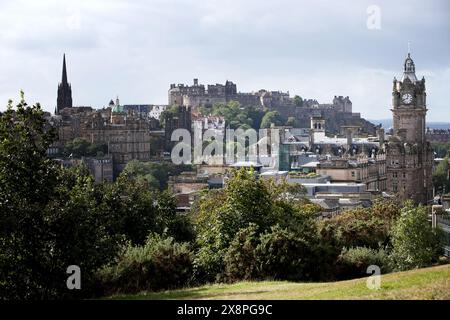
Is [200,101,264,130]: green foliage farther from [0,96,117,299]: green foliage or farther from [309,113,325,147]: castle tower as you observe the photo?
[0,96,117,299]: green foliage

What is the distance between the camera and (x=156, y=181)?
107188mm

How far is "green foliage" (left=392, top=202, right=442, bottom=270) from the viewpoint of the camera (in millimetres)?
36812

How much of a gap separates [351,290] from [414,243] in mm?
17960

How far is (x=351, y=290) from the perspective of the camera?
66.6 feet

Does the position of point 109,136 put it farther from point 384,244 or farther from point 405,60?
point 384,244

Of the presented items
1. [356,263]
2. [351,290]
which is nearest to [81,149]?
[356,263]

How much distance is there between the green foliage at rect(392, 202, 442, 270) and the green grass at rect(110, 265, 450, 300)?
11969mm

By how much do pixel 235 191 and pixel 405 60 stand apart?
2870 inches

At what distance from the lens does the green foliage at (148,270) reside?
1121 inches

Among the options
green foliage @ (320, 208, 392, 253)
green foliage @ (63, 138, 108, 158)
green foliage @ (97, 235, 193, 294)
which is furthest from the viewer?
green foliage @ (63, 138, 108, 158)

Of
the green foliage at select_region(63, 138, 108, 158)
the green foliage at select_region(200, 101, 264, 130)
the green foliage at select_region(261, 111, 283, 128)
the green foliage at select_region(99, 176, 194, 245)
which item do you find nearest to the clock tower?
A: the green foliage at select_region(63, 138, 108, 158)

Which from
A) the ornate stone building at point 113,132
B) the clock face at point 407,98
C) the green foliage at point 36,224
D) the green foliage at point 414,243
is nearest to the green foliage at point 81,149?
the ornate stone building at point 113,132

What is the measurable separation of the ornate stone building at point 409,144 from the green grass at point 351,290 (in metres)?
74.9
